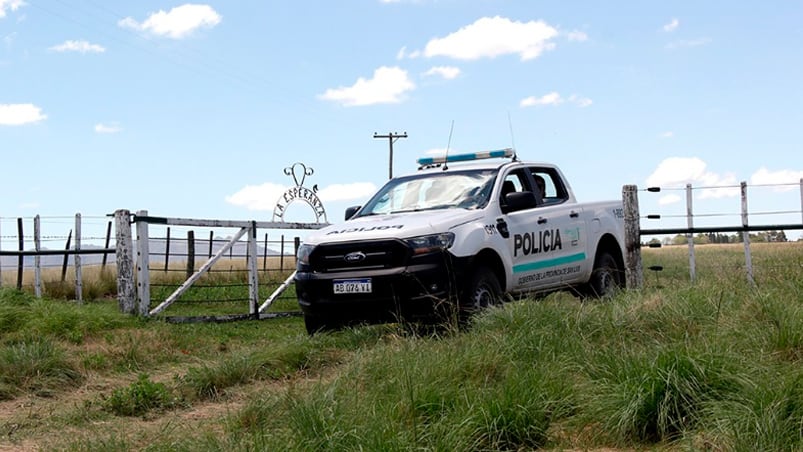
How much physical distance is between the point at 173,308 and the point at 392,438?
11495mm

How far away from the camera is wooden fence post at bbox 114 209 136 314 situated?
11.8 metres

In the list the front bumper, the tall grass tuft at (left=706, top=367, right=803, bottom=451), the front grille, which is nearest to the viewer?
the tall grass tuft at (left=706, top=367, right=803, bottom=451)

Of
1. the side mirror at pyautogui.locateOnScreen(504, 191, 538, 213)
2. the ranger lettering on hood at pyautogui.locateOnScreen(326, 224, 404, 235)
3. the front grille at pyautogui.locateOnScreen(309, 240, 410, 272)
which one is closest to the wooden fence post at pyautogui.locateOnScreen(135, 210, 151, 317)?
the front grille at pyautogui.locateOnScreen(309, 240, 410, 272)

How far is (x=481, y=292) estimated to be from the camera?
8.47 meters

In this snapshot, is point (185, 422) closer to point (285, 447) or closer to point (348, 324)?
point (285, 447)

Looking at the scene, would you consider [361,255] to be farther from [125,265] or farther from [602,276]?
[125,265]

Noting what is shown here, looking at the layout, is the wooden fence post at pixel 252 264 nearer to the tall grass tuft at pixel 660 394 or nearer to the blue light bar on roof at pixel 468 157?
the blue light bar on roof at pixel 468 157

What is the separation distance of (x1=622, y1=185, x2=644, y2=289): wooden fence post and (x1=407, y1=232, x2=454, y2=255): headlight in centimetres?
408

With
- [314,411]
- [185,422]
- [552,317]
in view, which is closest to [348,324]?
[552,317]

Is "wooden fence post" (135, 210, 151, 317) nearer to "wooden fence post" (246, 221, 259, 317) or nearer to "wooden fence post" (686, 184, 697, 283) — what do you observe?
"wooden fence post" (246, 221, 259, 317)

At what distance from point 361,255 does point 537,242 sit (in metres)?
2.37

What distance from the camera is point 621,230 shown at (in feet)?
38.0

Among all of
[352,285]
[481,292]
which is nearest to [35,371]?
[352,285]

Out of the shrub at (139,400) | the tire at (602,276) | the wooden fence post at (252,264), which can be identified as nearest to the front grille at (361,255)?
the shrub at (139,400)
